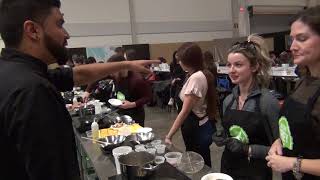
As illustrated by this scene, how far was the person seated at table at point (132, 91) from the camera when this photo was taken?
10.5 feet

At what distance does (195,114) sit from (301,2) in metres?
9.88

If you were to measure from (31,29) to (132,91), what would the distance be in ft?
7.28

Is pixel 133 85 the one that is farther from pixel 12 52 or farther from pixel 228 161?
pixel 12 52

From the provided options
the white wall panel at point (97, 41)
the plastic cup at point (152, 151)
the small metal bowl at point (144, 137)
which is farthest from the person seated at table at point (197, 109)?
the white wall panel at point (97, 41)

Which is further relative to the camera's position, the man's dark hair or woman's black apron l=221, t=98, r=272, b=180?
woman's black apron l=221, t=98, r=272, b=180

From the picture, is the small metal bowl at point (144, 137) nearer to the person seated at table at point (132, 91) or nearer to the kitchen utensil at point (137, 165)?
the kitchen utensil at point (137, 165)

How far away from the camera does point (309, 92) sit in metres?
1.30

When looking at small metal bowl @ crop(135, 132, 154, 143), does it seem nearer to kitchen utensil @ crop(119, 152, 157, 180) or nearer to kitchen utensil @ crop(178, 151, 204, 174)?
kitchen utensil @ crop(178, 151, 204, 174)

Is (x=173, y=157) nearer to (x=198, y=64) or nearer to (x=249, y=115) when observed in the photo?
(x=249, y=115)

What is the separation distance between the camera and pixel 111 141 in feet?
7.12

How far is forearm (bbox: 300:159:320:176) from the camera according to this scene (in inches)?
47.8

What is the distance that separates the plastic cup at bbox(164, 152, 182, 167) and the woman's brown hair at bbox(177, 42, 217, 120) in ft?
2.59

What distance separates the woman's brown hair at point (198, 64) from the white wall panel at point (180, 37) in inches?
254

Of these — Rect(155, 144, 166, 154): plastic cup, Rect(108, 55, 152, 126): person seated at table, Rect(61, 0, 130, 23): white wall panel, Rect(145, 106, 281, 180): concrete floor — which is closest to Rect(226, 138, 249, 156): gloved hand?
Rect(155, 144, 166, 154): plastic cup
